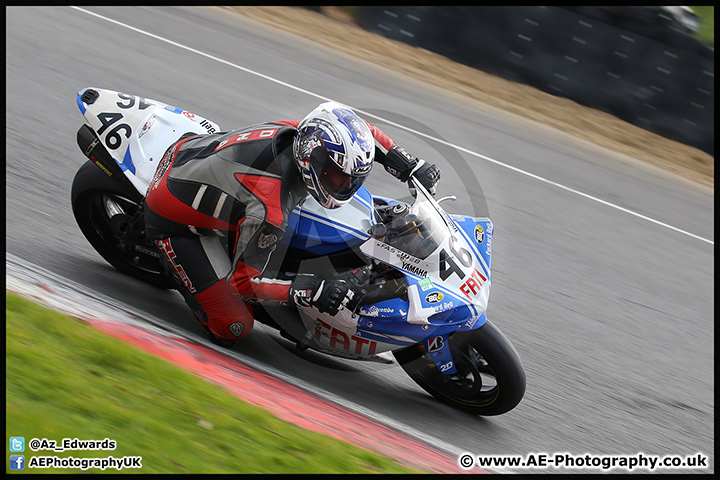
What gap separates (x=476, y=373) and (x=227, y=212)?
1854 mm

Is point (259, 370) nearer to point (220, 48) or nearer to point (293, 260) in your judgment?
point (293, 260)

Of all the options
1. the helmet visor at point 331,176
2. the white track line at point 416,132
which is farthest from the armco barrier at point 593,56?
the helmet visor at point 331,176

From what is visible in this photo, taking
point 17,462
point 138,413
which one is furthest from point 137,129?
point 17,462

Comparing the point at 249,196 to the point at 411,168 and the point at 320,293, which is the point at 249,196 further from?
the point at 411,168

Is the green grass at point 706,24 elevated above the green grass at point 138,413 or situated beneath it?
elevated above

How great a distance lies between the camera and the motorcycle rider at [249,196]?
392 cm

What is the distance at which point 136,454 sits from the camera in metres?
2.88

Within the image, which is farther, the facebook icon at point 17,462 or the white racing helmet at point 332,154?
the white racing helmet at point 332,154

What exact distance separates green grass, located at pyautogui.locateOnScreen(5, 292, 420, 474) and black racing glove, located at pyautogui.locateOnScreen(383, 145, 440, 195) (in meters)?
1.84

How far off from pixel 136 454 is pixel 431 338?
192 centimetres

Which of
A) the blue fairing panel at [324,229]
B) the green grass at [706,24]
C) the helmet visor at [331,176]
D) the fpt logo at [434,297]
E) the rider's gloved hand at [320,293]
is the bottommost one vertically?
the rider's gloved hand at [320,293]

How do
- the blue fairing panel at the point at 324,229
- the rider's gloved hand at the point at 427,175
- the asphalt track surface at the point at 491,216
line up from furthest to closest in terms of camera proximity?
the asphalt track surface at the point at 491,216 → the rider's gloved hand at the point at 427,175 → the blue fairing panel at the point at 324,229

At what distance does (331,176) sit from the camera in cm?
390

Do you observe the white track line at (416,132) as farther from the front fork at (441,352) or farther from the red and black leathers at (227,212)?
the front fork at (441,352)
